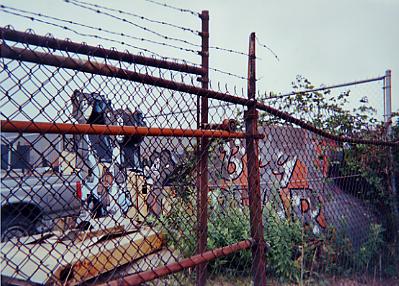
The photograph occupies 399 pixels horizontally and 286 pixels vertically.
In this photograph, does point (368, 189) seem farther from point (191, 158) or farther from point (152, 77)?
point (152, 77)

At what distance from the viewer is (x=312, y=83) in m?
5.48

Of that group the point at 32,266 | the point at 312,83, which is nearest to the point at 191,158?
the point at 32,266

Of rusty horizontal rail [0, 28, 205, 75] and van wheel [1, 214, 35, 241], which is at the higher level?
rusty horizontal rail [0, 28, 205, 75]

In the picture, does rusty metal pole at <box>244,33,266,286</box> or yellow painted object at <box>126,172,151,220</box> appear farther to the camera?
yellow painted object at <box>126,172,151,220</box>

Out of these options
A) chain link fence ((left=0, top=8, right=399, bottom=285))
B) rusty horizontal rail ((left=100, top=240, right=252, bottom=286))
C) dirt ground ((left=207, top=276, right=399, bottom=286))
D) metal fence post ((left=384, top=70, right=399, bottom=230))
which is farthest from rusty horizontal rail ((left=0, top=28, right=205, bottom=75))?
metal fence post ((left=384, top=70, right=399, bottom=230))

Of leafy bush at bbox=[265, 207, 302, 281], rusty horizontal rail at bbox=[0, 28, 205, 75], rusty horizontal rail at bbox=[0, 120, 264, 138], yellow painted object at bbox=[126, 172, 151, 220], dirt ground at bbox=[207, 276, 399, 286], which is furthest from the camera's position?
leafy bush at bbox=[265, 207, 302, 281]

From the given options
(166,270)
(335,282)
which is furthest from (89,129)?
(335,282)

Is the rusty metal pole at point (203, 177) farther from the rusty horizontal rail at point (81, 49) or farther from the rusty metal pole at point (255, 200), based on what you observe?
the rusty horizontal rail at point (81, 49)

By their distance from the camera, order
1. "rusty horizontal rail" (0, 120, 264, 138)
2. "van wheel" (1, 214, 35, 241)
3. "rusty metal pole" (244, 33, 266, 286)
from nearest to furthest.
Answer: "rusty horizontal rail" (0, 120, 264, 138), "rusty metal pole" (244, 33, 266, 286), "van wheel" (1, 214, 35, 241)

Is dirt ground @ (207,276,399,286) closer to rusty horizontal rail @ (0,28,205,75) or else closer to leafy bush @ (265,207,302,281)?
leafy bush @ (265,207,302,281)

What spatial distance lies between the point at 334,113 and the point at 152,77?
152 inches

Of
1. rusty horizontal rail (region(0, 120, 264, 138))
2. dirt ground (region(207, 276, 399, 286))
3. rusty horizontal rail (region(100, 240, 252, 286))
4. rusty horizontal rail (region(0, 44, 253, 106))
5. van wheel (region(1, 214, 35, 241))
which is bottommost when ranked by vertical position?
dirt ground (region(207, 276, 399, 286))

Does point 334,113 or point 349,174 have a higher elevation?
point 334,113

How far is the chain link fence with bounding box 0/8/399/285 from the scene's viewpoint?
1.84m
